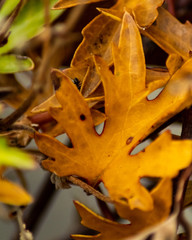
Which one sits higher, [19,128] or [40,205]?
[19,128]

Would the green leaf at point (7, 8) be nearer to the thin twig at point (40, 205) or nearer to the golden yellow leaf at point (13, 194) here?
the golden yellow leaf at point (13, 194)

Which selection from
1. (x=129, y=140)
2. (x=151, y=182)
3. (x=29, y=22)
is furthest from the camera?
(x=151, y=182)

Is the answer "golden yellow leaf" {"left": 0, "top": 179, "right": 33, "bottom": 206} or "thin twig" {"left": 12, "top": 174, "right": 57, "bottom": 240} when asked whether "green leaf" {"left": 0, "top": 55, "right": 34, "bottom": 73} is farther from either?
"thin twig" {"left": 12, "top": 174, "right": 57, "bottom": 240}

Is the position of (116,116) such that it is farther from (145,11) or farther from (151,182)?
(151,182)

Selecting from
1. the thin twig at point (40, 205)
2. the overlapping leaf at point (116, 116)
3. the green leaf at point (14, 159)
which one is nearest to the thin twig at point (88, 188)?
the overlapping leaf at point (116, 116)

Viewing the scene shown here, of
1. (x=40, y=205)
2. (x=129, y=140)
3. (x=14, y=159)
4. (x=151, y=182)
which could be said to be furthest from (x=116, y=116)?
(x=40, y=205)

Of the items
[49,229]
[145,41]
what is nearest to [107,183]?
[145,41]
